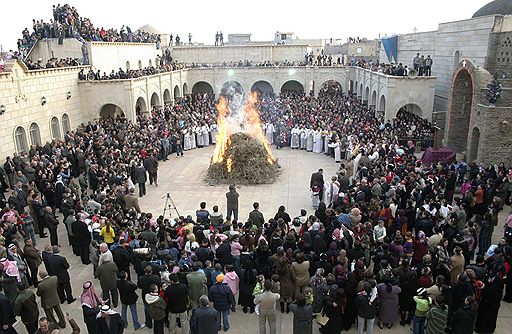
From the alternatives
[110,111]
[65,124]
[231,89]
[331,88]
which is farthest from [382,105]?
[65,124]

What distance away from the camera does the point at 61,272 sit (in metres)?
9.11

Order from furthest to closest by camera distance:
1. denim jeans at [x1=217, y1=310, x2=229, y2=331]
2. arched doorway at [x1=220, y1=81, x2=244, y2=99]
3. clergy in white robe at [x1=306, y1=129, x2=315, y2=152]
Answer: arched doorway at [x1=220, y1=81, x2=244, y2=99]
clergy in white robe at [x1=306, y1=129, x2=315, y2=152]
denim jeans at [x1=217, y1=310, x2=229, y2=331]

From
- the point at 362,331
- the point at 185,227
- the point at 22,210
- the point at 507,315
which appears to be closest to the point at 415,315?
the point at 362,331

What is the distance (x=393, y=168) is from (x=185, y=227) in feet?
27.6

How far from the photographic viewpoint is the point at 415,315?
7.99 metres

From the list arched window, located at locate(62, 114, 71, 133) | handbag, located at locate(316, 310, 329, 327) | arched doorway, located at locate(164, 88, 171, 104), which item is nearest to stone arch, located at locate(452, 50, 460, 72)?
handbag, located at locate(316, 310, 329, 327)

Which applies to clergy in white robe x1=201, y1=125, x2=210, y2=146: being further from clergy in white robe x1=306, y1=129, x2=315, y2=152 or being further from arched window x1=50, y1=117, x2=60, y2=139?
arched window x1=50, y1=117, x2=60, y2=139

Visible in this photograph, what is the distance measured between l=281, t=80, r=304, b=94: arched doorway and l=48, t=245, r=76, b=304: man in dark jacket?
3287 cm

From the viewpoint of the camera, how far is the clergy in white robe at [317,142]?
22.9 metres

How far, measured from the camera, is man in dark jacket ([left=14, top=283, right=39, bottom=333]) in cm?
780

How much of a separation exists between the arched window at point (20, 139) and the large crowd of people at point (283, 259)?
417 cm

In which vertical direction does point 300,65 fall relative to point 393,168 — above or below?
above

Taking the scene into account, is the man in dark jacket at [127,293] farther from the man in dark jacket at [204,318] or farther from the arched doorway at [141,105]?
the arched doorway at [141,105]

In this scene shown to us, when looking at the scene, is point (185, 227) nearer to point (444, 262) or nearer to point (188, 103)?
point (444, 262)
